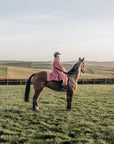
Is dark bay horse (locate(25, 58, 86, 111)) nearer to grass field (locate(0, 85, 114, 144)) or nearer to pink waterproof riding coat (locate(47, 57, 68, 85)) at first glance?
pink waterproof riding coat (locate(47, 57, 68, 85))

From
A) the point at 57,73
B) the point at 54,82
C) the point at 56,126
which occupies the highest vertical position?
the point at 57,73

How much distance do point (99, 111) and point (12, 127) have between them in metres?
4.46

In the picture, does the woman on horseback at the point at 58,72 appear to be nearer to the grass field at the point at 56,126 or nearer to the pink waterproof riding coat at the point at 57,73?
the pink waterproof riding coat at the point at 57,73

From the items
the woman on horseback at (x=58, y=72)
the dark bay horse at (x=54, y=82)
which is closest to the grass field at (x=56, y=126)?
the dark bay horse at (x=54, y=82)

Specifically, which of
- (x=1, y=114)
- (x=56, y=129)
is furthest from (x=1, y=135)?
(x=1, y=114)

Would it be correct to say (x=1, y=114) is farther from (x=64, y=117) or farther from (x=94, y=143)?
(x=94, y=143)

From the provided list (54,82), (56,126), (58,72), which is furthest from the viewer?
(54,82)

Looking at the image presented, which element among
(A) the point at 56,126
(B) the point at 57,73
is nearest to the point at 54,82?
(B) the point at 57,73

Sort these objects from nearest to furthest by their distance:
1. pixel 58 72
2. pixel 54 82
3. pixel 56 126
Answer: pixel 56 126 < pixel 58 72 < pixel 54 82

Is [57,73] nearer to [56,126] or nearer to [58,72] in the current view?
[58,72]

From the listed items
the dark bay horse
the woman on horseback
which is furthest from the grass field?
the woman on horseback

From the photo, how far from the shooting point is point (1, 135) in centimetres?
544

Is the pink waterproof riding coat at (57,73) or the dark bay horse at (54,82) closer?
the pink waterproof riding coat at (57,73)

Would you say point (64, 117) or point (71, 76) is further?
point (71, 76)
